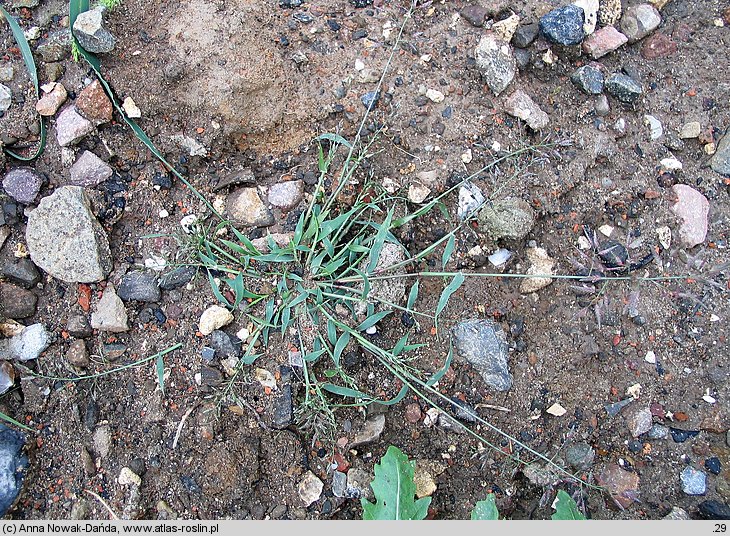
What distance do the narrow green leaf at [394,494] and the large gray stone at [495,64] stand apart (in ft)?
4.78

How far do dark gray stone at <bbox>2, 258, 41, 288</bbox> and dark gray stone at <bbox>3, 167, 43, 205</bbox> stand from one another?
0.75ft

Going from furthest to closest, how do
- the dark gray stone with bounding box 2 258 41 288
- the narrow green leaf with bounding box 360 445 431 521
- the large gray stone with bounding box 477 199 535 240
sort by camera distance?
the large gray stone with bounding box 477 199 535 240 → the dark gray stone with bounding box 2 258 41 288 → the narrow green leaf with bounding box 360 445 431 521

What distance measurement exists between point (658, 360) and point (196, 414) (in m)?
→ 1.76

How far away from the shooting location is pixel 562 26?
8.28ft

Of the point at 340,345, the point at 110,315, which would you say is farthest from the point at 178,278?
the point at 340,345

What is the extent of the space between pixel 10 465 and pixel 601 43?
278 centimetres

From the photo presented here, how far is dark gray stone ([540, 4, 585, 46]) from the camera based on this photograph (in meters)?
2.52

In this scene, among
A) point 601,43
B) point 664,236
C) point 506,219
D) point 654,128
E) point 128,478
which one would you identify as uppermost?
point 601,43

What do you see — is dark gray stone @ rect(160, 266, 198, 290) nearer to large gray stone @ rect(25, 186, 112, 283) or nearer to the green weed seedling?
large gray stone @ rect(25, 186, 112, 283)

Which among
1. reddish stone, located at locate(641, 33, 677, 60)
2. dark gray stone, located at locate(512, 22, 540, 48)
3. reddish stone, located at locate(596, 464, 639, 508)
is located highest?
dark gray stone, located at locate(512, 22, 540, 48)

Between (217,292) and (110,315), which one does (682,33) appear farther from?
(110,315)

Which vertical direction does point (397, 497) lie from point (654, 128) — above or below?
below

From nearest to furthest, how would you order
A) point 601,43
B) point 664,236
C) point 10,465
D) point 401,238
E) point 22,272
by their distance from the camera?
point 10,465 → point 22,272 → point 401,238 → point 664,236 → point 601,43

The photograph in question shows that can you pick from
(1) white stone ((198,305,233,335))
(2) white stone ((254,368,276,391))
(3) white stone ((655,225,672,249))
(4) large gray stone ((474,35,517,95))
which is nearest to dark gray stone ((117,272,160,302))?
(1) white stone ((198,305,233,335))
